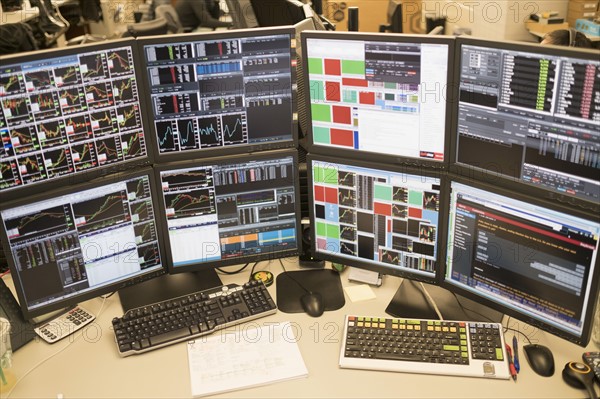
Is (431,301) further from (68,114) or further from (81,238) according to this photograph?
(68,114)

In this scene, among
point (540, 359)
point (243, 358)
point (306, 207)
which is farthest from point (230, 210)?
point (540, 359)

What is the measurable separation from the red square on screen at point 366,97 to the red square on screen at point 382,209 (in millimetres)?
309

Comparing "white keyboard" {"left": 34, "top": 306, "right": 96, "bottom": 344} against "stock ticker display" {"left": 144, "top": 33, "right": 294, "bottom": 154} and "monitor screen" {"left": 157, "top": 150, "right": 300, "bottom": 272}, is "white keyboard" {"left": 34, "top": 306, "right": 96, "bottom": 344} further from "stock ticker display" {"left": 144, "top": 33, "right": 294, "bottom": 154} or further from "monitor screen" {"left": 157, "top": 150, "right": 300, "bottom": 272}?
"stock ticker display" {"left": 144, "top": 33, "right": 294, "bottom": 154}

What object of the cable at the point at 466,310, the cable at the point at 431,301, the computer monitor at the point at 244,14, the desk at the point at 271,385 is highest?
the computer monitor at the point at 244,14

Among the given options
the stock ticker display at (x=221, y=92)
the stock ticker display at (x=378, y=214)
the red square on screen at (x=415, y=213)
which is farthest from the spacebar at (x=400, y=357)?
the stock ticker display at (x=221, y=92)

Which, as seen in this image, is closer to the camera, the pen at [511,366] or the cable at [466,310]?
the pen at [511,366]

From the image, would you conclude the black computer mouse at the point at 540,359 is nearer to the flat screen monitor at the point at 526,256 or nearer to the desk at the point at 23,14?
the flat screen monitor at the point at 526,256

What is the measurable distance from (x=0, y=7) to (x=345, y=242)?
4.39 metres

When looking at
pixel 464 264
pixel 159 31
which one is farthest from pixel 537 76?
pixel 159 31

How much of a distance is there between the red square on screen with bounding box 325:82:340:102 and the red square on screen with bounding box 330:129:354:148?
10 centimetres

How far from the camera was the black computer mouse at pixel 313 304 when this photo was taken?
1894mm

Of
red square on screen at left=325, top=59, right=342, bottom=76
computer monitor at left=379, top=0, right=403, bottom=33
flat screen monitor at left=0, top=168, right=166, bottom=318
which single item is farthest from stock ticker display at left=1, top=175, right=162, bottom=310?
computer monitor at left=379, top=0, right=403, bottom=33

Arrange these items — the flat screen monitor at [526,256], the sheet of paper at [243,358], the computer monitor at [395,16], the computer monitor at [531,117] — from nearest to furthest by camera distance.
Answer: the computer monitor at [531,117] < the flat screen monitor at [526,256] < the sheet of paper at [243,358] < the computer monitor at [395,16]

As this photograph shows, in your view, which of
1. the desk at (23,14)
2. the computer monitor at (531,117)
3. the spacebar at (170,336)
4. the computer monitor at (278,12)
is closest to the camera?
the computer monitor at (531,117)
